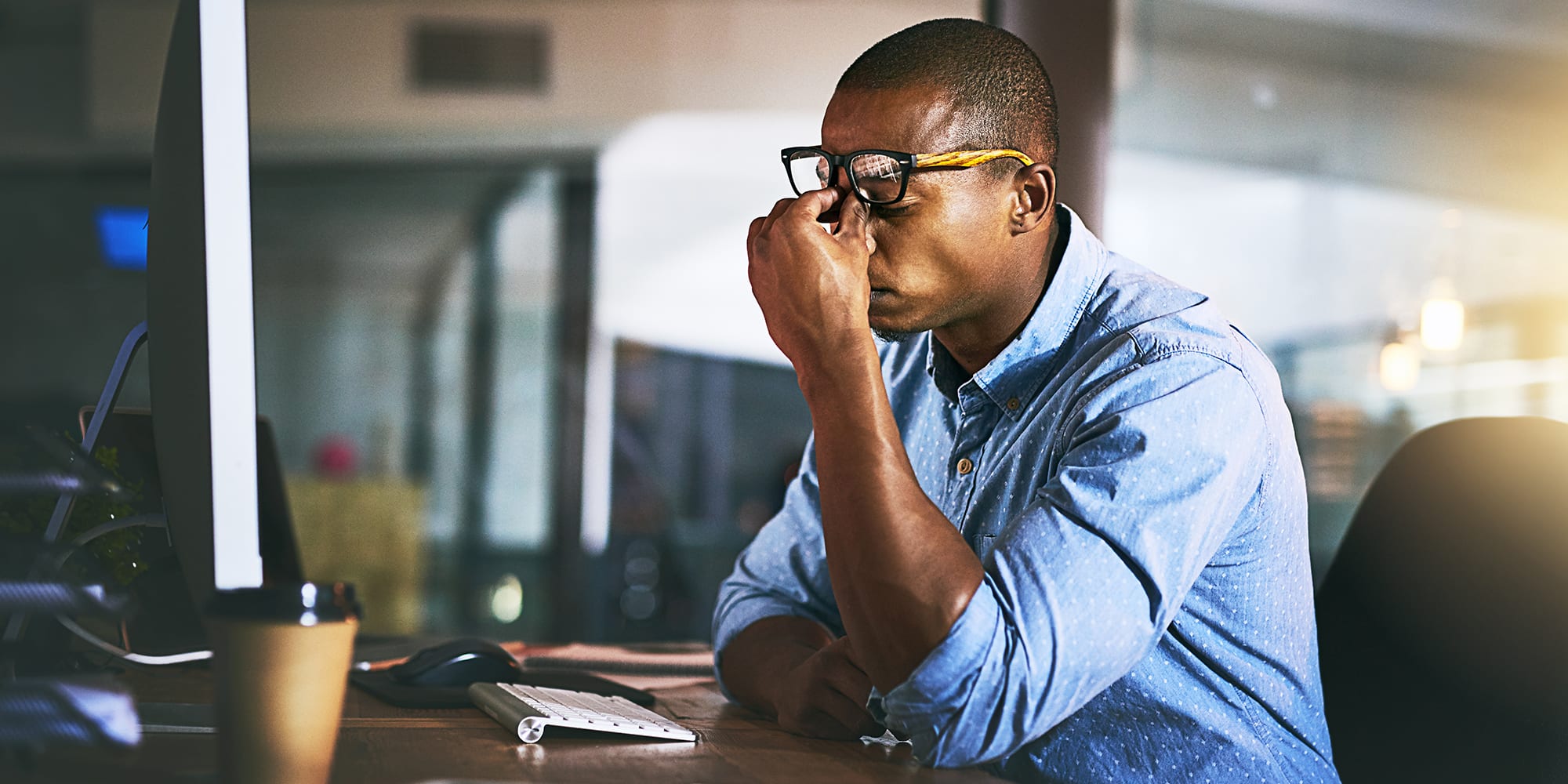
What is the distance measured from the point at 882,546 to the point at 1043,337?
0.41m

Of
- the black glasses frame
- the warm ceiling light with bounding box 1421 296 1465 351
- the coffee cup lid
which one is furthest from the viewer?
the warm ceiling light with bounding box 1421 296 1465 351

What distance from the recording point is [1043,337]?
1.31 meters

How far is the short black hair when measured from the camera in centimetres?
126

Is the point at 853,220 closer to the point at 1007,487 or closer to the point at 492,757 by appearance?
the point at 1007,487

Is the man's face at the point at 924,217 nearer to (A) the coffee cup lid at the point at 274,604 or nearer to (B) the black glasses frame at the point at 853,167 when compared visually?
(B) the black glasses frame at the point at 853,167

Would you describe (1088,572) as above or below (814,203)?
below

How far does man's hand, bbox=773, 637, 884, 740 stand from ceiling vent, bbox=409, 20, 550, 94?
3772 millimetres

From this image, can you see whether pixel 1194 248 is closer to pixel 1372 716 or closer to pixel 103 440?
pixel 1372 716

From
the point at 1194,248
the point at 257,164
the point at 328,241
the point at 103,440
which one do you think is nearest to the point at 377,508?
the point at 328,241

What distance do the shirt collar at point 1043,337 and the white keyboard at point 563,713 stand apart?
0.48 m

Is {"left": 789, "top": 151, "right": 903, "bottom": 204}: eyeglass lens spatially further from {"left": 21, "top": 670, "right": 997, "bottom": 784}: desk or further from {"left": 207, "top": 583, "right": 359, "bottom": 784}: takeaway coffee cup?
{"left": 207, "top": 583, "right": 359, "bottom": 784}: takeaway coffee cup

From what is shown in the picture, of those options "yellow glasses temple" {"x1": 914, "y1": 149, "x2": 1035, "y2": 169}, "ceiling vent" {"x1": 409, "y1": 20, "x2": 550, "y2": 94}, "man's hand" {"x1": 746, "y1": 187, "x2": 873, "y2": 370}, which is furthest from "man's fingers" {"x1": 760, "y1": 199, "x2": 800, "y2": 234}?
"ceiling vent" {"x1": 409, "y1": 20, "x2": 550, "y2": 94}

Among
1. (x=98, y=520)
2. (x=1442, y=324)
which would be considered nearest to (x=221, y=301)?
(x=98, y=520)

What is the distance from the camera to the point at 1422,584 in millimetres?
1354
